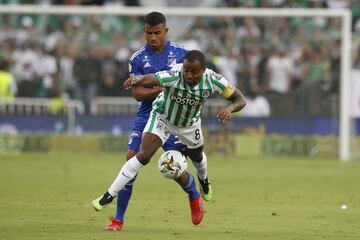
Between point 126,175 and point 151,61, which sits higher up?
point 151,61

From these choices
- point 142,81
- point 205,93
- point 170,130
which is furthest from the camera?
point 170,130

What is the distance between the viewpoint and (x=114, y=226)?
11.4 meters

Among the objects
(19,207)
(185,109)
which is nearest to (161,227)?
(185,109)

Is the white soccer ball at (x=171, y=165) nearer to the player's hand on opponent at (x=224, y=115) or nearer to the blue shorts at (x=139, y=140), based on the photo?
the blue shorts at (x=139, y=140)

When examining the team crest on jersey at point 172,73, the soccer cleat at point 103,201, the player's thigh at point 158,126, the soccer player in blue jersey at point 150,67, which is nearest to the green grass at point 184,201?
the soccer cleat at point 103,201

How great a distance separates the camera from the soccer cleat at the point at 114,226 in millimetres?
11359

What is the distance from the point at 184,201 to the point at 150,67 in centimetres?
406

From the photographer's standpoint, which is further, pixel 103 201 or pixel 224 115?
pixel 103 201

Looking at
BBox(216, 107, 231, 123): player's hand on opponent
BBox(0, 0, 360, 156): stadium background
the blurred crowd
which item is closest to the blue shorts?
BBox(216, 107, 231, 123): player's hand on opponent

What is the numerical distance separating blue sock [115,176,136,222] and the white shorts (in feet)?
2.07

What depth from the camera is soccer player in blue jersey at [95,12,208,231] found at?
11695 millimetres

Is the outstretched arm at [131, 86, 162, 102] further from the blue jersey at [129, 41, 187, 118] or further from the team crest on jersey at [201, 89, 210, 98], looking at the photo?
the team crest on jersey at [201, 89, 210, 98]

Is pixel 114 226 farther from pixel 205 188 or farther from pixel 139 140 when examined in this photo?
pixel 205 188

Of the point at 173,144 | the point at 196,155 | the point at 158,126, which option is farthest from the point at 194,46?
the point at 158,126
